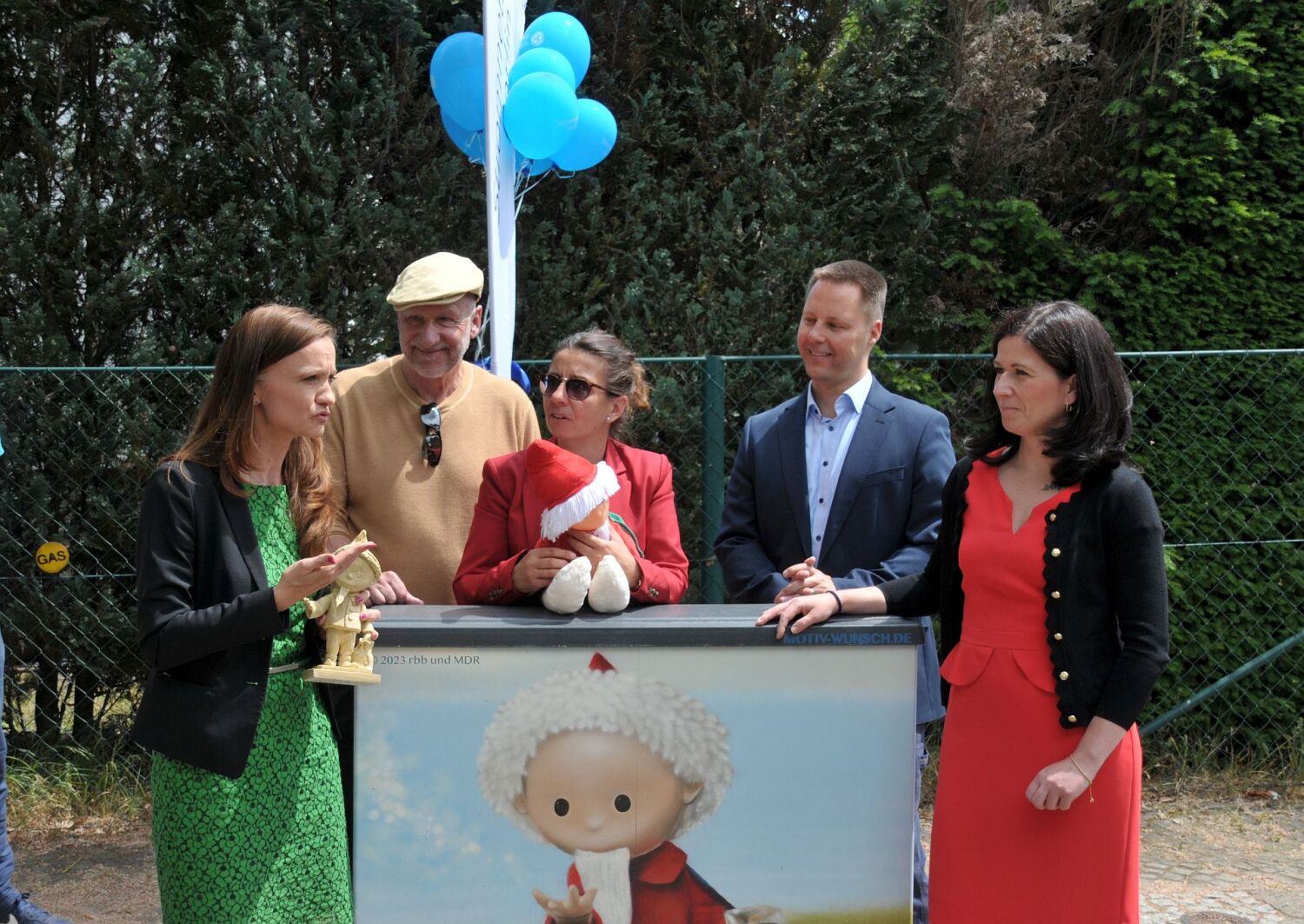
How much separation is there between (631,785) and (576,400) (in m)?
0.86

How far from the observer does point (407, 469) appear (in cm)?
316

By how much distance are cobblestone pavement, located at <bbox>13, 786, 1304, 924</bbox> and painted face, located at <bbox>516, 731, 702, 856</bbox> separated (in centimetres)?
251


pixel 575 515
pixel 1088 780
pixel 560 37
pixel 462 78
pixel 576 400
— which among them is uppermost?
pixel 560 37

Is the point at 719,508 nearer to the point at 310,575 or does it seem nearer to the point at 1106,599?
the point at 1106,599

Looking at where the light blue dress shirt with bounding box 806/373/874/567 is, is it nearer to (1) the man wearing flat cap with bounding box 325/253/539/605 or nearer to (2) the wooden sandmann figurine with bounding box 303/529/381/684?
(1) the man wearing flat cap with bounding box 325/253/539/605

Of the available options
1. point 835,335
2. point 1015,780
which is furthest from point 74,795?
point 1015,780

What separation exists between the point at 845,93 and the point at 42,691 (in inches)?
172

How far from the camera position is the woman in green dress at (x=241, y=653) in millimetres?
2191

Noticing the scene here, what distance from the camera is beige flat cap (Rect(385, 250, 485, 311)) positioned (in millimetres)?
3092

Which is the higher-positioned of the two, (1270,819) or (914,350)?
(914,350)

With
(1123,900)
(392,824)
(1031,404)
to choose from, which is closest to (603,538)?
(392,824)

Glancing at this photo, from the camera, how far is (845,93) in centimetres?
562

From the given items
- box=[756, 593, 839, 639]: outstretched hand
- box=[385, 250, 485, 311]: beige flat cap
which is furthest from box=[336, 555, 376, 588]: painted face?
box=[385, 250, 485, 311]: beige flat cap

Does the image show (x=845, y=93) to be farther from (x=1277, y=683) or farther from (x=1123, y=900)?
(x=1123, y=900)
